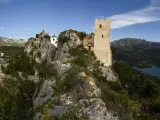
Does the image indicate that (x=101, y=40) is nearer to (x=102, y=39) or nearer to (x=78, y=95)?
(x=102, y=39)

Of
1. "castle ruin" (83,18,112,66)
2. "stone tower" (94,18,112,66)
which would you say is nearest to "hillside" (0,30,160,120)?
"castle ruin" (83,18,112,66)

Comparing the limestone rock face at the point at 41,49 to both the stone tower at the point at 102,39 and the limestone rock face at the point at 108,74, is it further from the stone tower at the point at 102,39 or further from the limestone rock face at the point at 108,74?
the limestone rock face at the point at 108,74

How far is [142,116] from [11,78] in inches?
1710

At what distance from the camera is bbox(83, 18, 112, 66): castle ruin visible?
4762 centimetres

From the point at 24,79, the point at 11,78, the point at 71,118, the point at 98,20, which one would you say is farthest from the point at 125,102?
the point at 11,78

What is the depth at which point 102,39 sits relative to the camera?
1886 inches

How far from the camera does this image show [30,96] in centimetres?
5209

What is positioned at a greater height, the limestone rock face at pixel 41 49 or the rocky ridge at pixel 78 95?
the limestone rock face at pixel 41 49

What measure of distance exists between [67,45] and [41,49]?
11.1m

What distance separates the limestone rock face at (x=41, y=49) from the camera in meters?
58.6

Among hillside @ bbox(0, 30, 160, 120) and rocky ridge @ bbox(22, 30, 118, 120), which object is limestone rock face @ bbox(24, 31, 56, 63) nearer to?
hillside @ bbox(0, 30, 160, 120)

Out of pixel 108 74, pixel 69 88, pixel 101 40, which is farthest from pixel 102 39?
pixel 69 88

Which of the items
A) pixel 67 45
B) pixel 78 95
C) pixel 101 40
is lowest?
pixel 78 95

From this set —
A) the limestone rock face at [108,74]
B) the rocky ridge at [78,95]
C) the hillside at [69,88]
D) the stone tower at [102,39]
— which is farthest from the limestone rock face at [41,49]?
the limestone rock face at [108,74]
